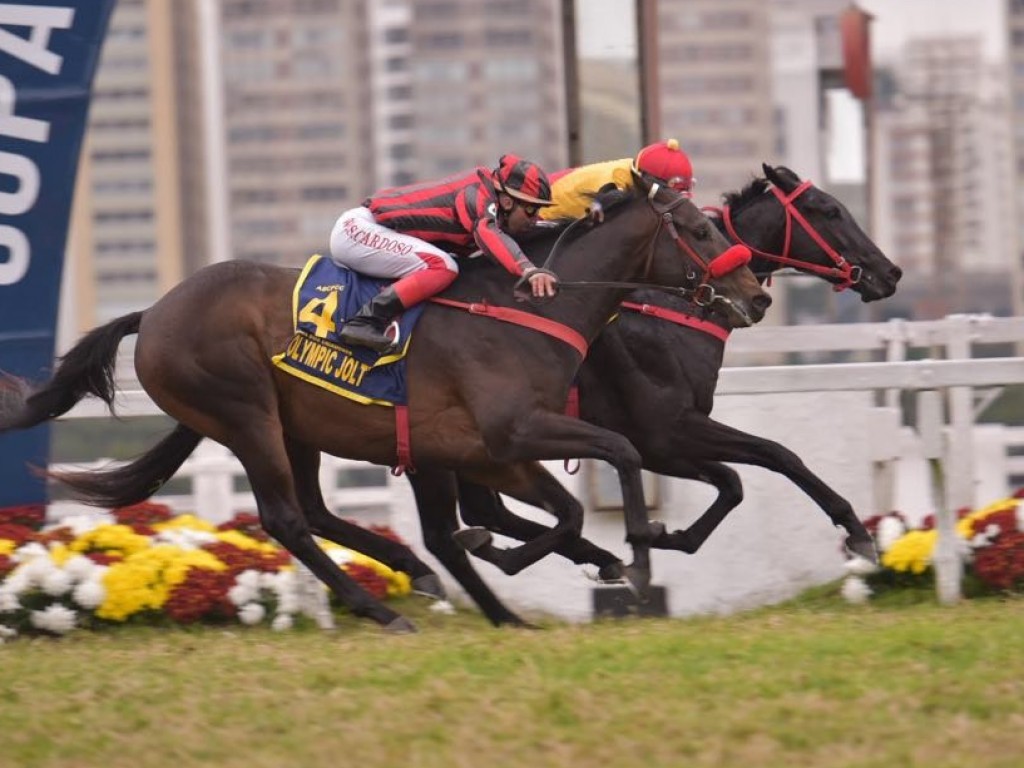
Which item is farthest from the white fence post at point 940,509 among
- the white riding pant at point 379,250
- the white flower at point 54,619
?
the white flower at point 54,619

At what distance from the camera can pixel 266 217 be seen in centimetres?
11438

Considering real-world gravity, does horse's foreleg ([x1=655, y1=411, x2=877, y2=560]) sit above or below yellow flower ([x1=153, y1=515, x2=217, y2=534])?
above

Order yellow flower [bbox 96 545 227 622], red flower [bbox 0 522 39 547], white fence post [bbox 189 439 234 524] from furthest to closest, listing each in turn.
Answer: white fence post [bbox 189 439 234 524], red flower [bbox 0 522 39 547], yellow flower [bbox 96 545 227 622]

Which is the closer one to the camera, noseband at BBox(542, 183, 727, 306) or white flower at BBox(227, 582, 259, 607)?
noseband at BBox(542, 183, 727, 306)

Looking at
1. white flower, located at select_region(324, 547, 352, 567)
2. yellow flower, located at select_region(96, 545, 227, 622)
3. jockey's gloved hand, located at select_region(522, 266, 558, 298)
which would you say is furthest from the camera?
white flower, located at select_region(324, 547, 352, 567)

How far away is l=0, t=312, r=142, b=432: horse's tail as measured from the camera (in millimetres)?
7582

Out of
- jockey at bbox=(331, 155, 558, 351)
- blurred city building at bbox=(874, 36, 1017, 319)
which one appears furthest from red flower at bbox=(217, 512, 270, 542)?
blurred city building at bbox=(874, 36, 1017, 319)

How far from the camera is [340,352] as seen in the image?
279 inches

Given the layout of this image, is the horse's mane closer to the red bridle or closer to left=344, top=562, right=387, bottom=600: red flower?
the red bridle

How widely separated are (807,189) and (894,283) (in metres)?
0.57

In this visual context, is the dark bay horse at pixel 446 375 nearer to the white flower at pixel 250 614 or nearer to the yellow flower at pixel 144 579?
the white flower at pixel 250 614

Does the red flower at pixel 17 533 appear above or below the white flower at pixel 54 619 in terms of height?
above

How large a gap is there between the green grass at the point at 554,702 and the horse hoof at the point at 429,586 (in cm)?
98

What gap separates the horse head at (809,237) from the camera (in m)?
8.12
